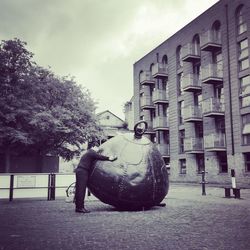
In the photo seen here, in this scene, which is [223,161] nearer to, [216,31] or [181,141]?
[181,141]

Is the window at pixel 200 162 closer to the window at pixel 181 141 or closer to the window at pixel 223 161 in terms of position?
the window at pixel 181 141

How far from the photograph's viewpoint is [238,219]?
24.2ft

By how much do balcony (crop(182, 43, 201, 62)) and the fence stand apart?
2052 centimetres

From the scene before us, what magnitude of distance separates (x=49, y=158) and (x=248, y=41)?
2382cm

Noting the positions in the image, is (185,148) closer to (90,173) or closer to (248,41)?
(248,41)

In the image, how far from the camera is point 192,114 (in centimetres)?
3044

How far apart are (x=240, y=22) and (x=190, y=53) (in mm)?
5549

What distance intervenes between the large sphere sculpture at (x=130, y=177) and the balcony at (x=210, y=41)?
2161 centimetres

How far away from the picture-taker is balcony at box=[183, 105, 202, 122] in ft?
99.3

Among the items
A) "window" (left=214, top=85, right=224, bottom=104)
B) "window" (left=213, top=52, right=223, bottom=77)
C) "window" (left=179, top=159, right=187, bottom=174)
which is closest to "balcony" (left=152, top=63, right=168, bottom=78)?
"window" (left=213, top=52, right=223, bottom=77)

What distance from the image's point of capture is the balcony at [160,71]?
36.4m

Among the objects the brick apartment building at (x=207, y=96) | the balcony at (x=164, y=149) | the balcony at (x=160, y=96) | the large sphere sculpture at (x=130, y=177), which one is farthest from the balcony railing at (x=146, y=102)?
the large sphere sculpture at (x=130, y=177)

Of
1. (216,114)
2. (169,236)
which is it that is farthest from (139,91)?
(169,236)

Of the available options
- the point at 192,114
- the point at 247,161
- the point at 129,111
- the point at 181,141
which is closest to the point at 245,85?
the point at 247,161
